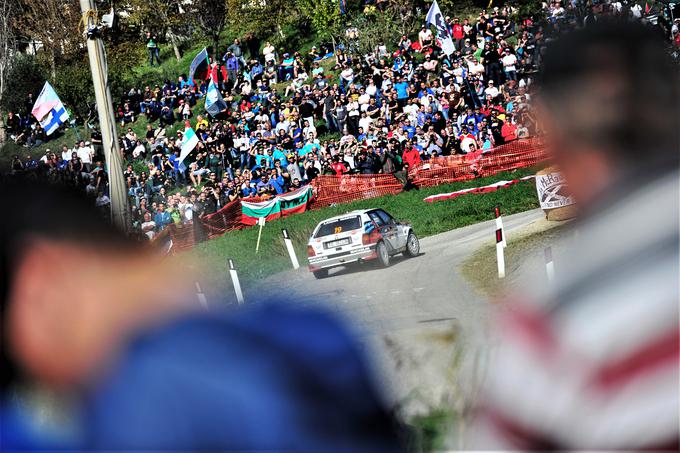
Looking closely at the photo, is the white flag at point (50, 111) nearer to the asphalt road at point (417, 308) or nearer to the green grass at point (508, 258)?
the asphalt road at point (417, 308)

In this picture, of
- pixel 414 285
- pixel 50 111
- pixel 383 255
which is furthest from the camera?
pixel 50 111

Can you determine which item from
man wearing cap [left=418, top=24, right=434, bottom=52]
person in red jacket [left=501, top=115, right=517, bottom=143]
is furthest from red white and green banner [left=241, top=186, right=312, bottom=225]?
man wearing cap [left=418, top=24, right=434, bottom=52]

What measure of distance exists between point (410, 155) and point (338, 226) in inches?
283

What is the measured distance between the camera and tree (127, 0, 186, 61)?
57500mm

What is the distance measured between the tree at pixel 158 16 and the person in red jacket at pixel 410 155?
30178 mm

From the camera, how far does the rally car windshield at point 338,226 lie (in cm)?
2248

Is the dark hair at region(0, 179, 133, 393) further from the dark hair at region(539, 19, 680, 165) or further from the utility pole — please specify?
the utility pole

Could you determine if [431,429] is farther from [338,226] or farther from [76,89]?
[76,89]

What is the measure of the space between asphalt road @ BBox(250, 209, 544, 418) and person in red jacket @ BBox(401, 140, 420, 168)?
3.87 m

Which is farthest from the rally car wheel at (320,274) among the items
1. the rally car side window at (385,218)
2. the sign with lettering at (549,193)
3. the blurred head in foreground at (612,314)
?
the blurred head in foreground at (612,314)

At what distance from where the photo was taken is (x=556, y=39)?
184cm

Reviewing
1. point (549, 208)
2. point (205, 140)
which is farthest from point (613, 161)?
point (205, 140)

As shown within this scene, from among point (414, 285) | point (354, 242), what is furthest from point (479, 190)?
point (414, 285)

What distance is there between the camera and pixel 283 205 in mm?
30016
